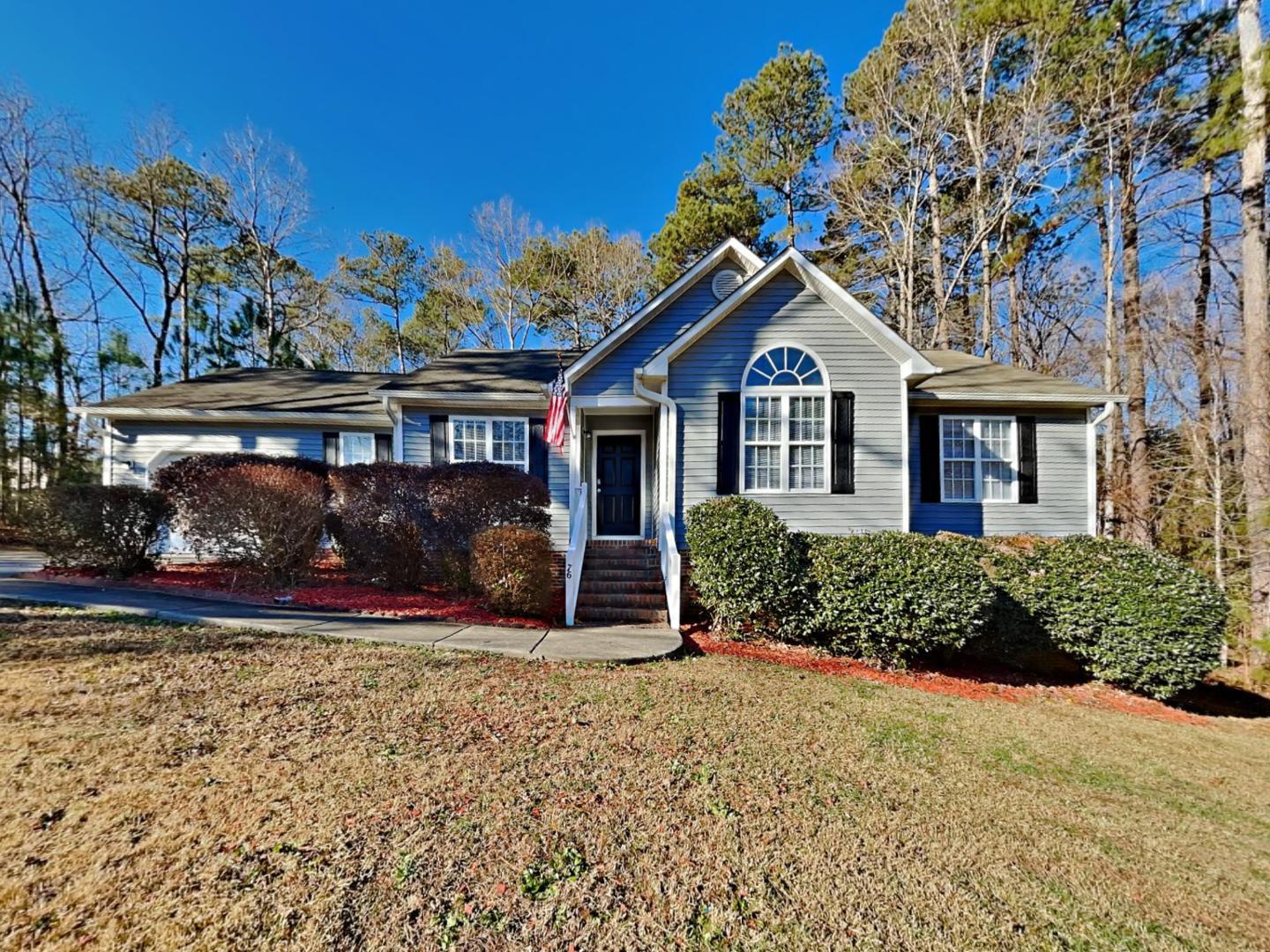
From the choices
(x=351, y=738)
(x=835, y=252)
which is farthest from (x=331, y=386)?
(x=835, y=252)

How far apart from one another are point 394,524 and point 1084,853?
8065 millimetres

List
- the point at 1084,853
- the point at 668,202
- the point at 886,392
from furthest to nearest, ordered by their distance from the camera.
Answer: the point at 668,202 → the point at 886,392 → the point at 1084,853

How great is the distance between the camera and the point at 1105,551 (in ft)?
20.2

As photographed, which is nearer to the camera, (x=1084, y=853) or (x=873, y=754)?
(x=1084, y=853)

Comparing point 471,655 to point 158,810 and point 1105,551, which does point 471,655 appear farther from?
point 1105,551

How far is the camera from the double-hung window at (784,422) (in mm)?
→ 8203

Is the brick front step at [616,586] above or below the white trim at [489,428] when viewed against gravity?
below

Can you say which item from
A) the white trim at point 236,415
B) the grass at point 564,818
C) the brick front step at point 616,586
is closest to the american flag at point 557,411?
the brick front step at point 616,586

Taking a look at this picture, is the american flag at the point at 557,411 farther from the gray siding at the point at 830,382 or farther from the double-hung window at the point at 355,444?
the double-hung window at the point at 355,444

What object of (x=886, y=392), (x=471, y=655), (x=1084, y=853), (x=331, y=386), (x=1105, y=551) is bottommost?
(x=1084, y=853)

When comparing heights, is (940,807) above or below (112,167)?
below

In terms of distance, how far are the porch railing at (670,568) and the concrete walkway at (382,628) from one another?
1.24 ft

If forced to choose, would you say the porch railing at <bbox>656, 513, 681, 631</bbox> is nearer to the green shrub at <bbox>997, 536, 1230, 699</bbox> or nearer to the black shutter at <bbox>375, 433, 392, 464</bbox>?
the green shrub at <bbox>997, 536, 1230, 699</bbox>

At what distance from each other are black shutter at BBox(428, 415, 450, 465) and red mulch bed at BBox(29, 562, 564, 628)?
9.12 feet
